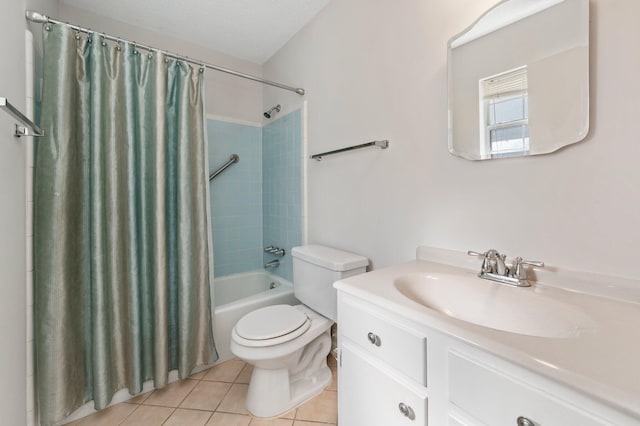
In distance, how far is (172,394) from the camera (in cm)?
149

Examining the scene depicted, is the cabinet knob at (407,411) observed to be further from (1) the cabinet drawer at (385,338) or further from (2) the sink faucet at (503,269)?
(2) the sink faucet at (503,269)

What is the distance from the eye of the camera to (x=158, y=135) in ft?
4.84

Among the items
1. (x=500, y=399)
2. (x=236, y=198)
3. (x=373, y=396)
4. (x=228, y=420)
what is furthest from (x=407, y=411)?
(x=236, y=198)

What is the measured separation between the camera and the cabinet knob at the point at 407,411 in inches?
28.3

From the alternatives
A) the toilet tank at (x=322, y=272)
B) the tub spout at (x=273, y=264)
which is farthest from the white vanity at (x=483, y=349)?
the tub spout at (x=273, y=264)

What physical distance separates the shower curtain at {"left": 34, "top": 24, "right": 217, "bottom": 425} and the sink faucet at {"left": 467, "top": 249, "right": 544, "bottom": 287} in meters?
1.45

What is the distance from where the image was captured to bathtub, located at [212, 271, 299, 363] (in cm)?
176

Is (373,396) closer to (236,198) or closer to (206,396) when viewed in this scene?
(206,396)

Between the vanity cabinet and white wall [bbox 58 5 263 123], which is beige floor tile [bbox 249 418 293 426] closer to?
the vanity cabinet

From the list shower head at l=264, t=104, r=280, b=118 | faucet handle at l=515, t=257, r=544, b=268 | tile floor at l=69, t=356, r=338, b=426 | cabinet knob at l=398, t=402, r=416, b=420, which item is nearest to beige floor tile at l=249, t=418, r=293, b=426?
tile floor at l=69, t=356, r=338, b=426

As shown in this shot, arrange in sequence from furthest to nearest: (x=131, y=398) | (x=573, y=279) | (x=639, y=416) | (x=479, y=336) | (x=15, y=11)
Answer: (x=131, y=398), (x=15, y=11), (x=573, y=279), (x=479, y=336), (x=639, y=416)

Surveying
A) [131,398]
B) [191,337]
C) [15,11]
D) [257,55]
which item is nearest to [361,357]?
[191,337]

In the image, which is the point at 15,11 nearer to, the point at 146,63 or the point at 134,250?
the point at 146,63

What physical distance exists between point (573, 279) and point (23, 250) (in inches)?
79.8
